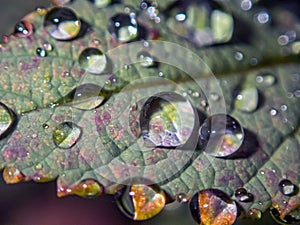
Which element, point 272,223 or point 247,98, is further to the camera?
point 272,223

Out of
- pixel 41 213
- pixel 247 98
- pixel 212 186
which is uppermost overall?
pixel 247 98

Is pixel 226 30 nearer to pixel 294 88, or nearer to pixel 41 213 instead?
pixel 294 88

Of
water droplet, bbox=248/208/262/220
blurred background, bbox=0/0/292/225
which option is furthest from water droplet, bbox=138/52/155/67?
blurred background, bbox=0/0/292/225

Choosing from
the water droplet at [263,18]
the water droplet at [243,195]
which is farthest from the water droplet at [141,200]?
the water droplet at [263,18]

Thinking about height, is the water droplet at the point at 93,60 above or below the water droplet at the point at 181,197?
above

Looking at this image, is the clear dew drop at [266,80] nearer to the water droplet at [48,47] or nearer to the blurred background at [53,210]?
the water droplet at [48,47]

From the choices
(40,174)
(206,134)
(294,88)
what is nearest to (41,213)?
(40,174)

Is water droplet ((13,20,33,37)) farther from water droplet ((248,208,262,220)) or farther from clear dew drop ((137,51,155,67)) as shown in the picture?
water droplet ((248,208,262,220))
